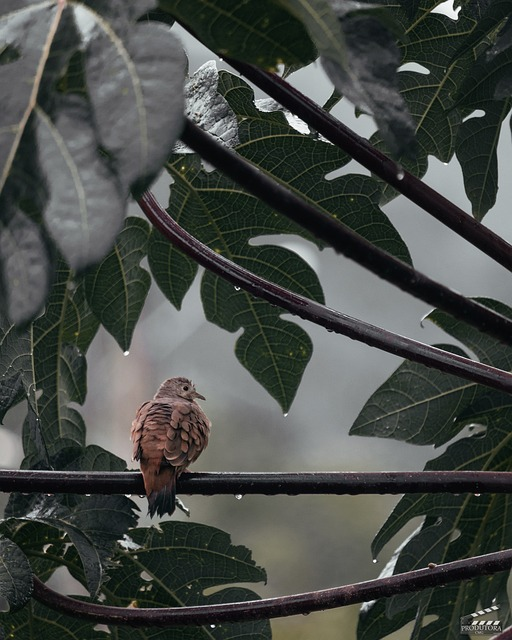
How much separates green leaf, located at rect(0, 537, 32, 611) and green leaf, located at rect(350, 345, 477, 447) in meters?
0.64

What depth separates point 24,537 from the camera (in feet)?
4.87

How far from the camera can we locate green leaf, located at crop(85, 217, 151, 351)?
1.73 m

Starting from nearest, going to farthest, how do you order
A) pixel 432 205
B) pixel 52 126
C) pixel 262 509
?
pixel 52 126
pixel 432 205
pixel 262 509

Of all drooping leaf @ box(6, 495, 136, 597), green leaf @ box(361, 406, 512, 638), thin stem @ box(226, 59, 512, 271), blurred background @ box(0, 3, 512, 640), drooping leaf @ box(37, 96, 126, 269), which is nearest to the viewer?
drooping leaf @ box(37, 96, 126, 269)

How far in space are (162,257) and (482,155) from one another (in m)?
0.63

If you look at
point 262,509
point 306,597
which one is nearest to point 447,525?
point 306,597

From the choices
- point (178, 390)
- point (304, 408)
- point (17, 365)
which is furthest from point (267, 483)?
point (304, 408)

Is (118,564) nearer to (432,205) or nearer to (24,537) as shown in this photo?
(24,537)

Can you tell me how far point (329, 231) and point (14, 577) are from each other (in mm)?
880

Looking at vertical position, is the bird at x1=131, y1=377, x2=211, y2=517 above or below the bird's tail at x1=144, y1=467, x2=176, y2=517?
above

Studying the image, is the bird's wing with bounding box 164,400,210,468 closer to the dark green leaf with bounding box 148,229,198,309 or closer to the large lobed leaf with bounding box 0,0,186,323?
the dark green leaf with bounding box 148,229,198,309

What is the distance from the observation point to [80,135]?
2.02 ft

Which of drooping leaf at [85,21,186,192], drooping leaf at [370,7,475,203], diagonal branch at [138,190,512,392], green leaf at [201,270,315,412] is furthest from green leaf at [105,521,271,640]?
drooping leaf at [85,21,186,192]

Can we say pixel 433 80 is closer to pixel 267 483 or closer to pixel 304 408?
pixel 267 483
